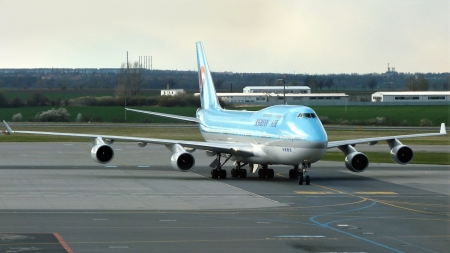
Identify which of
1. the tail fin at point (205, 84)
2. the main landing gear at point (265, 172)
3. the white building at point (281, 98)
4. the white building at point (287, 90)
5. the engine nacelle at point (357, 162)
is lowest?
the main landing gear at point (265, 172)

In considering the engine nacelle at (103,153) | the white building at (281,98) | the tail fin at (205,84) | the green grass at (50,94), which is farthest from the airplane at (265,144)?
the white building at (281,98)

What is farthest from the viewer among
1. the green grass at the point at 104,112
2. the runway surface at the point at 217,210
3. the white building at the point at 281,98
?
the white building at the point at 281,98

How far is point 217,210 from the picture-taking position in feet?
99.6

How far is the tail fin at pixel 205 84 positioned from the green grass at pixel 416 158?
10116mm

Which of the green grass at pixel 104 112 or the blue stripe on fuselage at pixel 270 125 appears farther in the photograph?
the green grass at pixel 104 112

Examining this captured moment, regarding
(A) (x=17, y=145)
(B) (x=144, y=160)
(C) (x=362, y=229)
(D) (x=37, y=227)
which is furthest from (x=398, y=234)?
(A) (x=17, y=145)

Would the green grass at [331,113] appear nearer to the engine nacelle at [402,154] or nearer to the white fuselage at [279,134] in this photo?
the white fuselage at [279,134]

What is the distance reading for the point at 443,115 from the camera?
126m

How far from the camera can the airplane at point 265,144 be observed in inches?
1527

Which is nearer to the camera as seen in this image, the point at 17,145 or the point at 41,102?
the point at 17,145

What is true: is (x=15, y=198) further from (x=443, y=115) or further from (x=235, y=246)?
(x=443, y=115)

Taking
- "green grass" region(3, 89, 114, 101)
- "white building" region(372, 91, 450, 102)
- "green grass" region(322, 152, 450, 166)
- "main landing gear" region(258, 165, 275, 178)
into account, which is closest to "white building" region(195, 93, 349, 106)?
"white building" region(372, 91, 450, 102)

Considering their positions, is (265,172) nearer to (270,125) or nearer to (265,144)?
(265,144)

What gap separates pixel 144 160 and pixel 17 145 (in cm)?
1948
